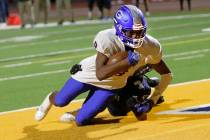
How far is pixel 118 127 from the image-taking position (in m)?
5.62

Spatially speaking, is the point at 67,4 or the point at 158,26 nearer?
the point at 158,26

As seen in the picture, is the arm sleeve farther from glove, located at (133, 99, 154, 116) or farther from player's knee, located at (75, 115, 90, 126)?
player's knee, located at (75, 115, 90, 126)

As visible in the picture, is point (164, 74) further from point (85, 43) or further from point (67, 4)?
point (67, 4)

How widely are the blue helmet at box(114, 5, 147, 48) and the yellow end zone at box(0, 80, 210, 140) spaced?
734 mm

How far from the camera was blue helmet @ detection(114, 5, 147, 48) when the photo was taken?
18.0 ft

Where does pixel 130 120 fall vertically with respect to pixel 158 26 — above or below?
above

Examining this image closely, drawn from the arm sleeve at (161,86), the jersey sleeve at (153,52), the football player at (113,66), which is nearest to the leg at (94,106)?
the football player at (113,66)

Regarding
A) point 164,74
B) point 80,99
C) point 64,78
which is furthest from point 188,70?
point 164,74

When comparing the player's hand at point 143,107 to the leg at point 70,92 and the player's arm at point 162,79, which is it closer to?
the player's arm at point 162,79

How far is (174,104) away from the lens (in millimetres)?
6652

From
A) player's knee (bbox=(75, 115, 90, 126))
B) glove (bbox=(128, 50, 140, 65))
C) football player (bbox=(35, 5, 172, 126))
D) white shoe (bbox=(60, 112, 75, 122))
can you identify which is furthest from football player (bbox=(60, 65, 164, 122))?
glove (bbox=(128, 50, 140, 65))

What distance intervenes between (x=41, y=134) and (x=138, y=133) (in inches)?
34.7

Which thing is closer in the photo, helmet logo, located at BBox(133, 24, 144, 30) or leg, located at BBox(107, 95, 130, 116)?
helmet logo, located at BBox(133, 24, 144, 30)

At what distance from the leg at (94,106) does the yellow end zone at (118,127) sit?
0.08 metres
